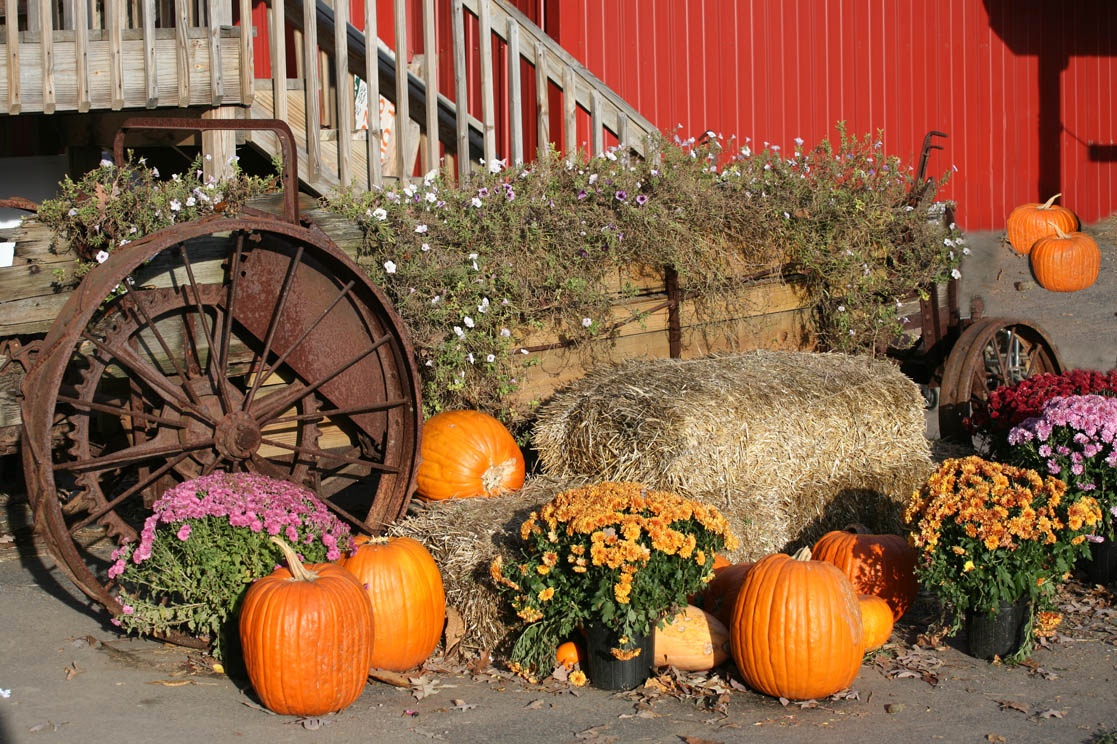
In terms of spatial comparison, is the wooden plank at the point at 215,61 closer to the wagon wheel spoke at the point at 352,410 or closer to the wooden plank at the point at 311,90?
the wooden plank at the point at 311,90

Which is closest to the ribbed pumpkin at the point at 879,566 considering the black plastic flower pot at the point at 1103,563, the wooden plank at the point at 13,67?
the black plastic flower pot at the point at 1103,563

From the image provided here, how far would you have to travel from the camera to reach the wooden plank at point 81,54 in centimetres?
586

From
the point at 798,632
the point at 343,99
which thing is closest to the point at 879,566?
the point at 798,632

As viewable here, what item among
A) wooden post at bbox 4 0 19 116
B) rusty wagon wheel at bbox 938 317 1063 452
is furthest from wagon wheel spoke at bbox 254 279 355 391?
rusty wagon wheel at bbox 938 317 1063 452

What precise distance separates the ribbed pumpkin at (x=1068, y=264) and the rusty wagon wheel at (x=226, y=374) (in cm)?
826

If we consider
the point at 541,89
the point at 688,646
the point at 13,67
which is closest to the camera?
the point at 688,646

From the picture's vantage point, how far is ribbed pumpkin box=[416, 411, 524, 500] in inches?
217

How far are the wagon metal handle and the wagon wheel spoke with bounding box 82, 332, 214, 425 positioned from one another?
2.96 ft

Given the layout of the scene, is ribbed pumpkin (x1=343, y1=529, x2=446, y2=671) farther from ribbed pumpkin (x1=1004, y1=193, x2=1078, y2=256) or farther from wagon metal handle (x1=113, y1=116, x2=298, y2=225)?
ribbed pumpkin (x1=1004, y1=193, x2=1078, y2=256)

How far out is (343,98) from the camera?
6.24 m

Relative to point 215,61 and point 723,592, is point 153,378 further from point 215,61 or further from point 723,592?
point 723,592

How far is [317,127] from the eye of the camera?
20.1 ft

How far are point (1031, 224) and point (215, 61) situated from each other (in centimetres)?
934

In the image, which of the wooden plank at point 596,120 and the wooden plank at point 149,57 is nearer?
the wooden plank at point 149,57
